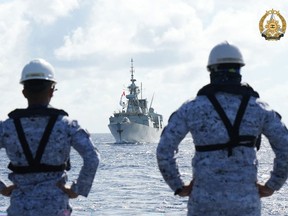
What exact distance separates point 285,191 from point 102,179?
15.4m

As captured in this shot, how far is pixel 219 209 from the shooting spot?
4.92 meters

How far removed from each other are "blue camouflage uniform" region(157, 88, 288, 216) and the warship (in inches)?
5141

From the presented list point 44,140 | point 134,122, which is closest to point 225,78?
point 44,140

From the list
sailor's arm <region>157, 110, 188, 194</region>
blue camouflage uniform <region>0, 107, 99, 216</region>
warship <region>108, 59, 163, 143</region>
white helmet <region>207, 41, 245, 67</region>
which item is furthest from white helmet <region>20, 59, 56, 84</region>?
warship <region>108, 59, 163, 143</region>

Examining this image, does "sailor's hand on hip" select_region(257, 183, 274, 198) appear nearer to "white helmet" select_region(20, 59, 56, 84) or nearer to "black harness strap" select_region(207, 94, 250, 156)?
"black harness strap" select_region(207, 94, 250, 156)

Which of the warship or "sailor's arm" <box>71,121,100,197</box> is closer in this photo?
"sailor's arm" <box>71,121,100,197</box>

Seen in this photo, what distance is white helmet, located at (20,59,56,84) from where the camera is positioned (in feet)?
17.3

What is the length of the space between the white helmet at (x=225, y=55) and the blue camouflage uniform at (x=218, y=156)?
0.28 metres

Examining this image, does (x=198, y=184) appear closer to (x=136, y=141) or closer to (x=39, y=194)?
(x=39, y=194)

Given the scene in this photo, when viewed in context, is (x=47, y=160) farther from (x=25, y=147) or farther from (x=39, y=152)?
(x=25, y=147)

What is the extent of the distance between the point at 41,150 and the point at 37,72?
62 cm

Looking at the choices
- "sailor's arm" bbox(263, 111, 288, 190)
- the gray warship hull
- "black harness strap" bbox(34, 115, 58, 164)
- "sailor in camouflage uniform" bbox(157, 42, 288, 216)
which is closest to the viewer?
"sailor in camouflage uniform" bbox(157, 42, 288, 216)

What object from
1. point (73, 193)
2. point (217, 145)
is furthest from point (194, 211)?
point (73, 193)

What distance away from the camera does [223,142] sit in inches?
194
